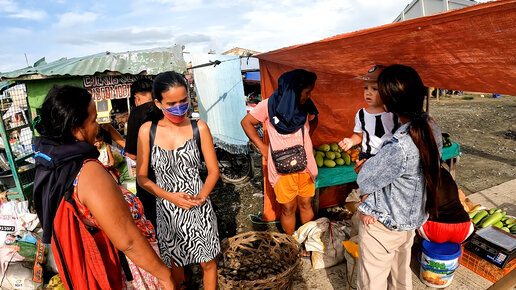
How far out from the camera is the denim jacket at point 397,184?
173cm

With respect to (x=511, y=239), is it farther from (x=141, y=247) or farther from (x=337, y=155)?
(x=141, y=247)

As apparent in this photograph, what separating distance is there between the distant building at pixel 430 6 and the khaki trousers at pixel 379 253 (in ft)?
7.71

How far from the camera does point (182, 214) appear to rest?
7.53 ft

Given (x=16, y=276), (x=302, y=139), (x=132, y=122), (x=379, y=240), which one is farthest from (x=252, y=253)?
(x=16, y=276)

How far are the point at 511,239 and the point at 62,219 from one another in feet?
12.7

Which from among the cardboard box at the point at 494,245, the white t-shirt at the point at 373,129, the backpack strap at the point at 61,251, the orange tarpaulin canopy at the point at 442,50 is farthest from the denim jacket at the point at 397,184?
the backpack strap at the point at 61,251

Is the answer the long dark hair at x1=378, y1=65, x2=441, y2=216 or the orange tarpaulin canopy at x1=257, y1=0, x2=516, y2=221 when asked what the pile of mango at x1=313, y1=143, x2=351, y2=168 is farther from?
the long dark hair at x1=378, y1=65, x2=441, y2=216

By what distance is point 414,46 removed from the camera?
1.95m

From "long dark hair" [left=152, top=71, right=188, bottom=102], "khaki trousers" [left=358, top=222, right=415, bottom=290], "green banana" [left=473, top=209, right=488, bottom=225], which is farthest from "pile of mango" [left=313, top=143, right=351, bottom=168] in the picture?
"long dark hair" [left=152, top=71, right=188, bottom=102]

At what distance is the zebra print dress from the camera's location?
7.38 feet

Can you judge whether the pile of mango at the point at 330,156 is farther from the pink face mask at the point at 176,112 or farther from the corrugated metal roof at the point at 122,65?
the corrugated metal roof at the point at 122,65

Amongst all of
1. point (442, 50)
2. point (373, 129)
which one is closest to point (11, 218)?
point (373, 129)

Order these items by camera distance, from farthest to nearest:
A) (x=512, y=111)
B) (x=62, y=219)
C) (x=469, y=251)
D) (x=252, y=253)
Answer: (x=512, y=111) → (x=252, y=253) → (x=469, y=251) → (x=62, y=219)

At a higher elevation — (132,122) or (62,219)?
(132,122)
